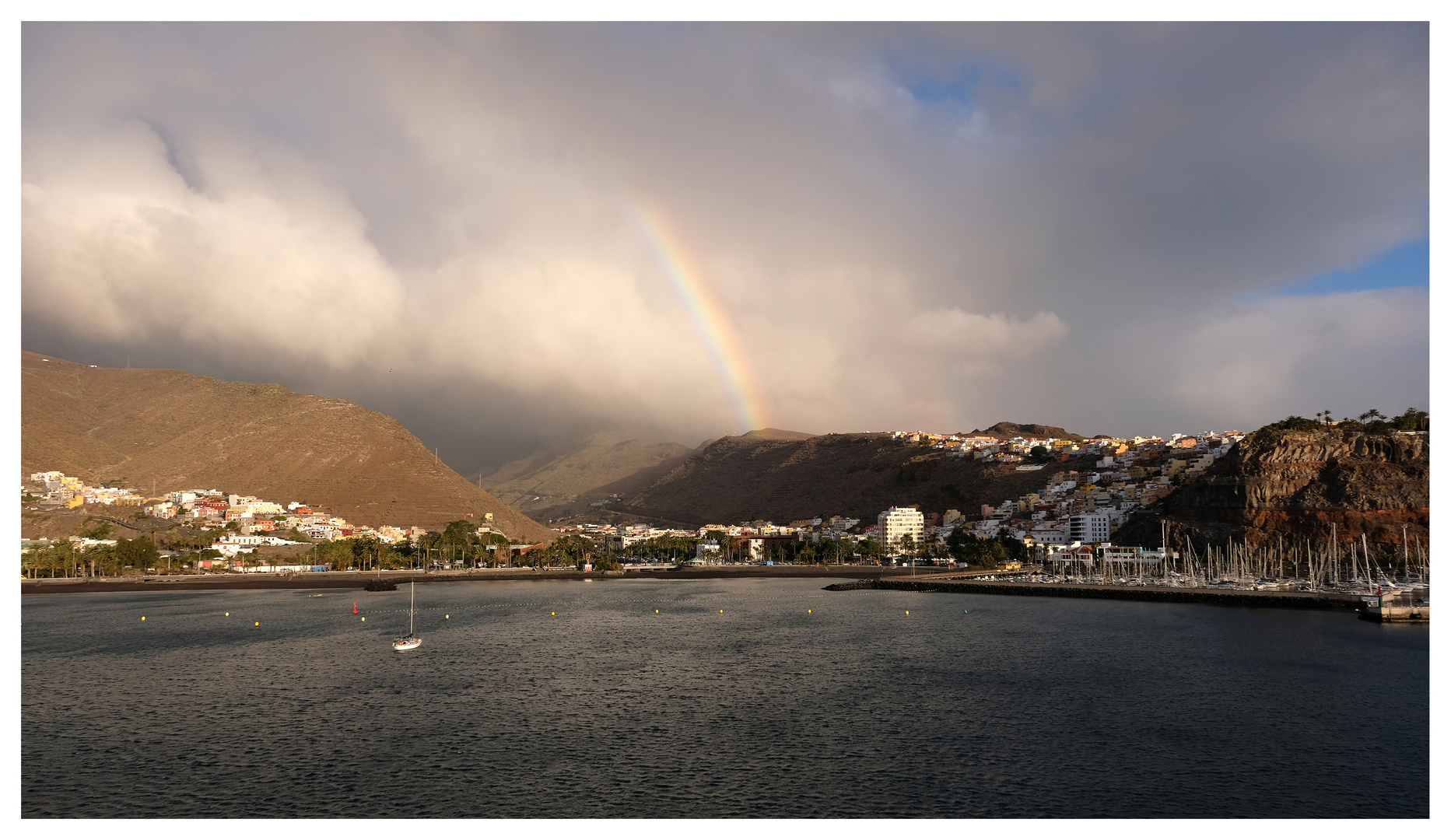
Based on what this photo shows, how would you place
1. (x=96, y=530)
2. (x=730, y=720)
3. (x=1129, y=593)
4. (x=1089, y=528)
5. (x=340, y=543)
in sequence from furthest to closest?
1. (x=1089, y=528)
2. (x=340, y=543)
3. (x=96, y=530)
4. (x=1129, y=593)
5. (x=730, y=720)

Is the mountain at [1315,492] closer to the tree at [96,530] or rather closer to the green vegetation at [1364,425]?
the green vegetation at [1364,425]

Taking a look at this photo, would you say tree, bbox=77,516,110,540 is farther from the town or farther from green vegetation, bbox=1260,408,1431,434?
green vegetation, bbox=1260,408,1431,434

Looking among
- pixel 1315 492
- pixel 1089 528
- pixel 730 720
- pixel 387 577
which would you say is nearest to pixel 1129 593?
pixel 1315 492

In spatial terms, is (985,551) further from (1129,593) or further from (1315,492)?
(1315,492)

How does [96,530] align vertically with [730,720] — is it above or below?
below

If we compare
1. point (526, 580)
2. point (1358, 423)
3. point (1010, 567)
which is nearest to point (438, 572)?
point (526, 580)

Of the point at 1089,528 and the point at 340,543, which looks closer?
the point at 340,543

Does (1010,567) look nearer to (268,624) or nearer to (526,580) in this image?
(526,580)
